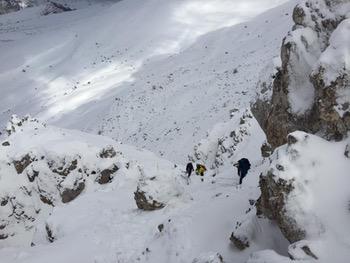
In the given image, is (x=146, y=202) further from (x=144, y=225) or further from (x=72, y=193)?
(x=72, y=193)

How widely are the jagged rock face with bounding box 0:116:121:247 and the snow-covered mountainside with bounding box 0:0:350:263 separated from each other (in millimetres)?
76

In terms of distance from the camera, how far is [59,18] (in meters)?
70.0

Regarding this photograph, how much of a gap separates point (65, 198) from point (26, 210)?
2.97m

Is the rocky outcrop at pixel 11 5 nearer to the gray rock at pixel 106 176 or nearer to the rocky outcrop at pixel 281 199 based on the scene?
the gray rock at pixel 106 176

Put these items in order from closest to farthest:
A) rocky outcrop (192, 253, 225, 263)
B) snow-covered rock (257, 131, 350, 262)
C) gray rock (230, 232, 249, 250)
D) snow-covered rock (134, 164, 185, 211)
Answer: snow-covered rock (257, 131, 350, 262), rocky outcrop (192, 253, 225, 263), gray rock (230, 232, 249, 250), snow-covered rock (134, 164, 185, 211)

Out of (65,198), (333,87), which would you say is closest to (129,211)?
(65,198)

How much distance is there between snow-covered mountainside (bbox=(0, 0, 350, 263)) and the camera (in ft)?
35.4

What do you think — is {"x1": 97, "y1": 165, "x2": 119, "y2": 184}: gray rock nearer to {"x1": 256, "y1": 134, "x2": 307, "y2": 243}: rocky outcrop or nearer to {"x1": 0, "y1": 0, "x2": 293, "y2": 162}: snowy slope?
{"x1": 0, "y1": 0, "x2": 293, "y2": 162}: snowy slope

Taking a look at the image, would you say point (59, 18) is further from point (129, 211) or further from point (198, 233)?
point (198, 233)

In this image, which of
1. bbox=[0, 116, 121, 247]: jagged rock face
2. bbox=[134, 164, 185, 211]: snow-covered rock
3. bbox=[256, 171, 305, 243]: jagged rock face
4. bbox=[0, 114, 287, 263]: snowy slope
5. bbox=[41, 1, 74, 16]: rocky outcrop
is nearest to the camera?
bbox=[256, 171, 305, 243]: jagged rock face

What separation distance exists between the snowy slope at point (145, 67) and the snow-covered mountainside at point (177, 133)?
0.16 metres

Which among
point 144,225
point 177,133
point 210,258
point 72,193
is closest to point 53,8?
point 177,133

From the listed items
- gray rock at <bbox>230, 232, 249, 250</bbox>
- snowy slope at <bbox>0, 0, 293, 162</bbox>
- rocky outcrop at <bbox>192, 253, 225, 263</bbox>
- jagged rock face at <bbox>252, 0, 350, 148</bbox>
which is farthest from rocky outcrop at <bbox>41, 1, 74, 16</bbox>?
rocky outcrop at <bbox>192, 253, 225, 263</bbox>

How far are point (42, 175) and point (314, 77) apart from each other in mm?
18619
